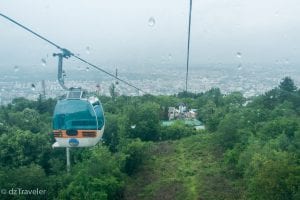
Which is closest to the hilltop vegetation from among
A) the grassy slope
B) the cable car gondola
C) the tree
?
the grassy slope

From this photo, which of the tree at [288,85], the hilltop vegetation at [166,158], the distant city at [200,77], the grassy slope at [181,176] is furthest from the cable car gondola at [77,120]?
the tree at [288,85]

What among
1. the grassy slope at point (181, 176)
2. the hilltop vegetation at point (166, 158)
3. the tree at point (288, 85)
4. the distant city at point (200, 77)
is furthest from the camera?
the tree at point (288, 85)

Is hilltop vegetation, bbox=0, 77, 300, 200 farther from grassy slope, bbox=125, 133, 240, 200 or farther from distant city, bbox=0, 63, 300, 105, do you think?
distant city, bbox=0, 63, 300, 105

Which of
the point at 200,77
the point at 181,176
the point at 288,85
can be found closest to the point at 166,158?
the point at 181,176

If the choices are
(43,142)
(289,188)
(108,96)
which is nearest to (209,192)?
(289,188)

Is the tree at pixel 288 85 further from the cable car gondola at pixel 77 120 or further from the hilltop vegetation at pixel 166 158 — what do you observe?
the cable car gondola at pixel 77 120
